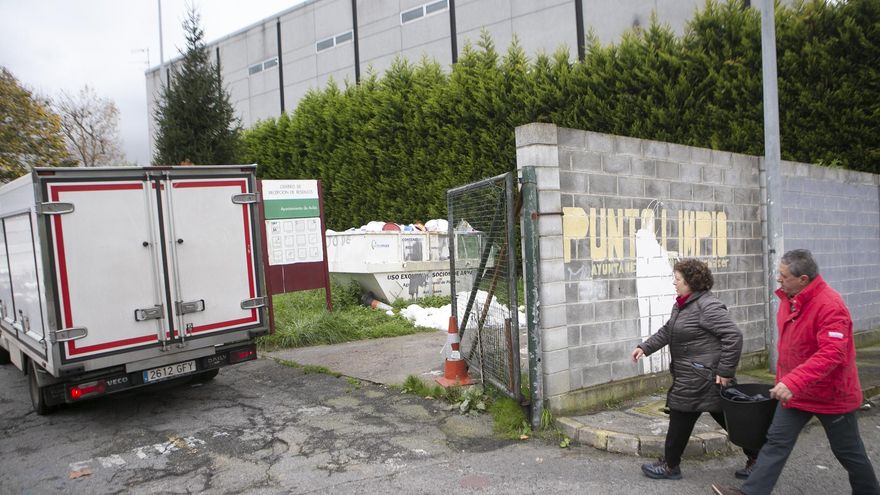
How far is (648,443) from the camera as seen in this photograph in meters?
4.68

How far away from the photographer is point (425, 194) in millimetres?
14172

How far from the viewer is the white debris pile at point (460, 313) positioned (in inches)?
236

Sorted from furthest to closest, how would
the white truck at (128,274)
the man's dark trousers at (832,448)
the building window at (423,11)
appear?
1. the building window at (423,11)
2. the white truck at (128,274)
3. the man's dark trousers at (832,448)

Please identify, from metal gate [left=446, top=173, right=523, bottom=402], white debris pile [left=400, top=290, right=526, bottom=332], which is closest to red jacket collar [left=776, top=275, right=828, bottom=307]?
metal gate [left=446, top=173, right=523, bottom=402]

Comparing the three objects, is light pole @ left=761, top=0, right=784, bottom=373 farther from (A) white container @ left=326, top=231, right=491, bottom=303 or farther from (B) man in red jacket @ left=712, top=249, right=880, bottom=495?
(A) white container @ left=326, top=231, right=491, bottom=303

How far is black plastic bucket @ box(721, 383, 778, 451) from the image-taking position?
3676 mm

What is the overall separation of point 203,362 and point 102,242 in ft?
5.24

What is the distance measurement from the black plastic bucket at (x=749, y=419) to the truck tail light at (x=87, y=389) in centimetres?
546

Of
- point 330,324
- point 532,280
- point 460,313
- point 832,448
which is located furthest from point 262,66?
point 832,448

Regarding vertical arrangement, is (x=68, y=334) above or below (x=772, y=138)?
below

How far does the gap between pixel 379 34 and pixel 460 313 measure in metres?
18.1

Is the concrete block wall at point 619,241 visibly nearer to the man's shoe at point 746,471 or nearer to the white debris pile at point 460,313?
the white debris pile at point 460,313

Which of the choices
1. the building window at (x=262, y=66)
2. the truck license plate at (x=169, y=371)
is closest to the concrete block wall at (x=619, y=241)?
the truck license plate at (x=169, y=371)

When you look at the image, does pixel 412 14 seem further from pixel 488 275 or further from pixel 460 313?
pixel 488 275
